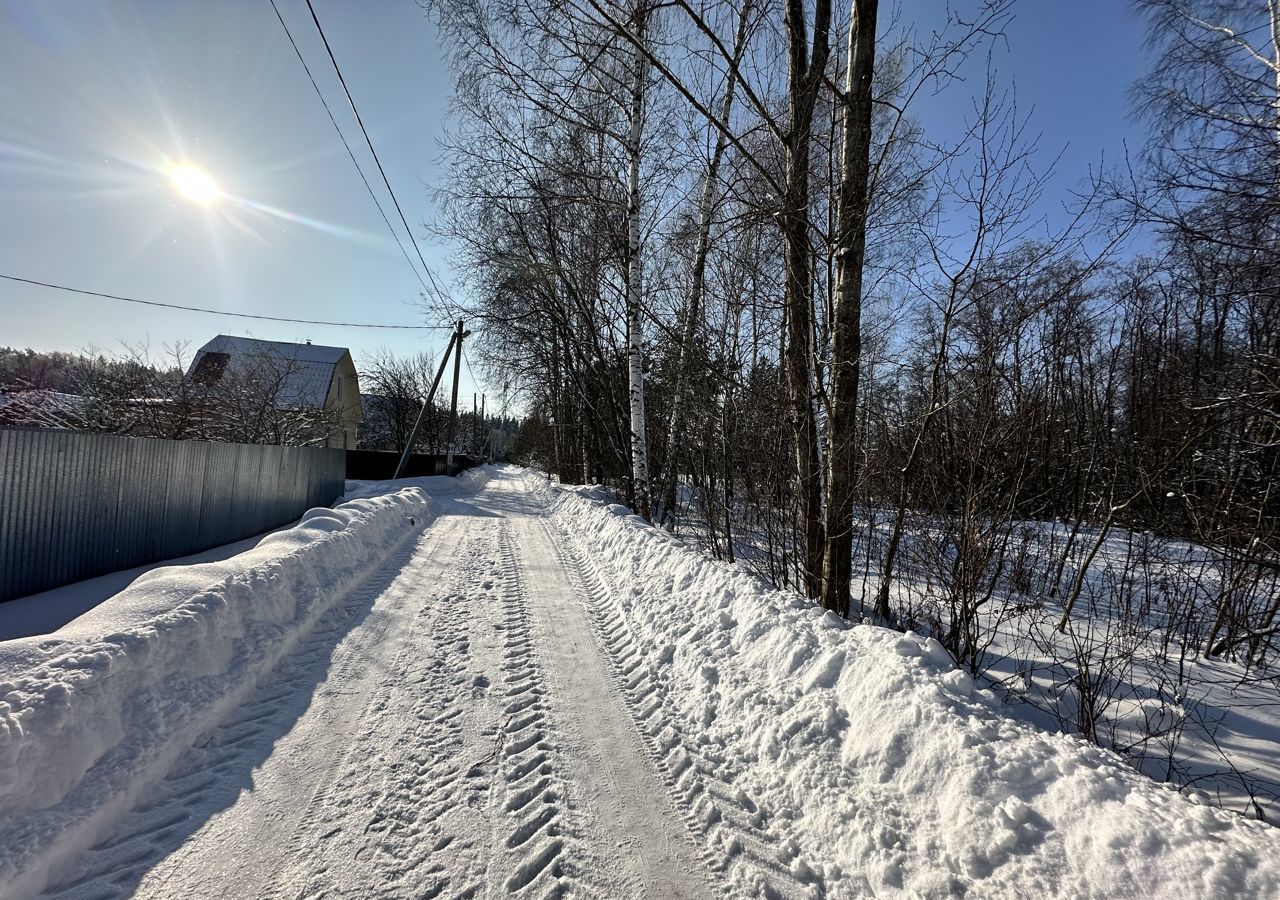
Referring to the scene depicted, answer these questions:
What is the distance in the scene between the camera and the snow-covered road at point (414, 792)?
2.06 m

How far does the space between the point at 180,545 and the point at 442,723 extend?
7.48 m

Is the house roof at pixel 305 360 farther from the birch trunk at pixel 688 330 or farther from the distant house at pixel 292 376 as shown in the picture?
the birch trunk at pixel 688 330

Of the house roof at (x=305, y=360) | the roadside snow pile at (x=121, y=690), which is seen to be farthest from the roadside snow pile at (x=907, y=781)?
the house roof at (x=305, y=360)

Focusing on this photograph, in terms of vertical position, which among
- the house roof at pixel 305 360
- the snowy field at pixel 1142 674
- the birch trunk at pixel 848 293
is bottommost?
the snowy field at pixel 1142 674

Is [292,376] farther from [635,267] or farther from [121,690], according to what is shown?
[121,690]

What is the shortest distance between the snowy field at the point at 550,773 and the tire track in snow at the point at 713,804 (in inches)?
0.5

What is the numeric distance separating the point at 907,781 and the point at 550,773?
177 centimetres

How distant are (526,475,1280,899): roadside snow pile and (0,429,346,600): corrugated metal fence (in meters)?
6.78

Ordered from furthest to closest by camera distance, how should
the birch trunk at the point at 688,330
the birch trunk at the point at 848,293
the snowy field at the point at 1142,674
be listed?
1. the birch trunk at the point at 688,330
2. the birch trunk at the point at 848,293
3. the snowy field at the point at 1142,674

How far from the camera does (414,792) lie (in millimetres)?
2551

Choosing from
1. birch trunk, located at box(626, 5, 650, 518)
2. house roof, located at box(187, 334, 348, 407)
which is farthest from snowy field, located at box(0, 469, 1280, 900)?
house roof, located at box(187, 334, 348, 407)

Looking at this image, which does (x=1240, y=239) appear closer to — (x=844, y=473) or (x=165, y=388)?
(x=844, y=473)

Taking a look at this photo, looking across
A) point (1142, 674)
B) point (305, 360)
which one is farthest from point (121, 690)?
point (305, 360)

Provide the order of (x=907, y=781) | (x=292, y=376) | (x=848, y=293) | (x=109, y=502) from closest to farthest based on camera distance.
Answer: (x=907, y=781), (x=848, y=293), (x=109, y=502), (x=292, y=376)
